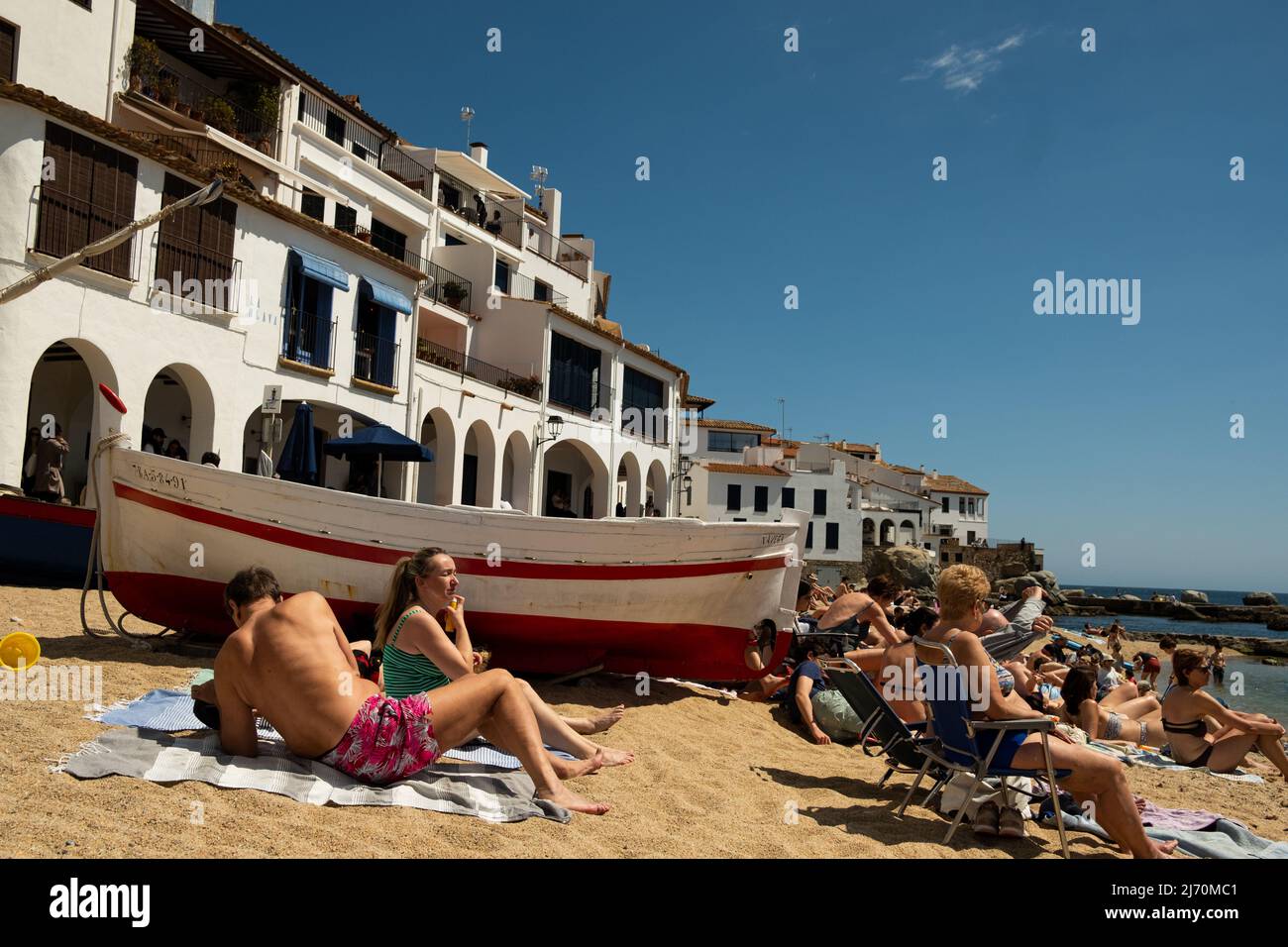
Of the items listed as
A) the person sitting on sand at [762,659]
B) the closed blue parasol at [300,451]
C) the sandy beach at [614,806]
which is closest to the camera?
the sandy beach at [614,806]

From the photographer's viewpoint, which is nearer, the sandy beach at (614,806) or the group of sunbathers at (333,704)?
Result: the sandy beach at (614,806)

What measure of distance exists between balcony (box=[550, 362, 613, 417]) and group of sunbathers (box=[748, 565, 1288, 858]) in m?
16.4

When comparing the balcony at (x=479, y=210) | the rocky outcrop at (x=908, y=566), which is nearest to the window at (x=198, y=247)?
the balcony at (x=479, y=210)

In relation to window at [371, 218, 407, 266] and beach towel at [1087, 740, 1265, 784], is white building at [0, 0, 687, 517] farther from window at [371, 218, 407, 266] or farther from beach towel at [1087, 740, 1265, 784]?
beach towel at [1087, 740, 1265, 784]

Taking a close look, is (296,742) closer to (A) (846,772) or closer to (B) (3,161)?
(A) (846,772)

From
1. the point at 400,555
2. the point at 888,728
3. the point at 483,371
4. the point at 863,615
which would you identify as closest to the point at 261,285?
the point at 483,371

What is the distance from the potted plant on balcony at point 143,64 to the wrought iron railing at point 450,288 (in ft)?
32.0

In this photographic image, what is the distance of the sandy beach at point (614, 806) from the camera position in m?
3.49

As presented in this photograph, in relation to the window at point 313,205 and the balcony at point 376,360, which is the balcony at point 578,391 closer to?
the balcony at point 376,360

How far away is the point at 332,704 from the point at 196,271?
1356cm

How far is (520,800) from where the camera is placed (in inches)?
175

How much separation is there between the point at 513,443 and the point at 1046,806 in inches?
878

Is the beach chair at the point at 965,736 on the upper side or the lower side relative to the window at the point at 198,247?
lower
